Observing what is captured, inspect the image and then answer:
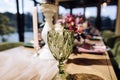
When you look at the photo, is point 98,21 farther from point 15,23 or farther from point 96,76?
point 96,76

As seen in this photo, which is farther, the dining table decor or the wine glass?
the dining table decor

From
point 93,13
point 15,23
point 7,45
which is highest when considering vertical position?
point 93,13

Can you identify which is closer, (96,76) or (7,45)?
(96,76)

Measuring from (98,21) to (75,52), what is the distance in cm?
701

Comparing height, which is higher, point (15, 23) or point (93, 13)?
point (93, 13)

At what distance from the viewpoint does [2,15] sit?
3.51m

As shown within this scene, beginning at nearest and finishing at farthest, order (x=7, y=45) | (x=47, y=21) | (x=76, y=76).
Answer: (x=76, y=76)
(x=47, y=21)
(x=7, y=45)

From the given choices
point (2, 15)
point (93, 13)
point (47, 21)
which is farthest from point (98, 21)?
point (47, 21)

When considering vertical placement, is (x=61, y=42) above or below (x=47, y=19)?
below

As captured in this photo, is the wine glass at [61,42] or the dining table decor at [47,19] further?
the dining table decor at [47,19]

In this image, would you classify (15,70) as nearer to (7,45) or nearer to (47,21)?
(47,21)

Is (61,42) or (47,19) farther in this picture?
(47,19)

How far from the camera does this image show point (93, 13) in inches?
324

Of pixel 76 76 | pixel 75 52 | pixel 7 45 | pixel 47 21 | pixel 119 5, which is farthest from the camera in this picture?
pixel 119 5
